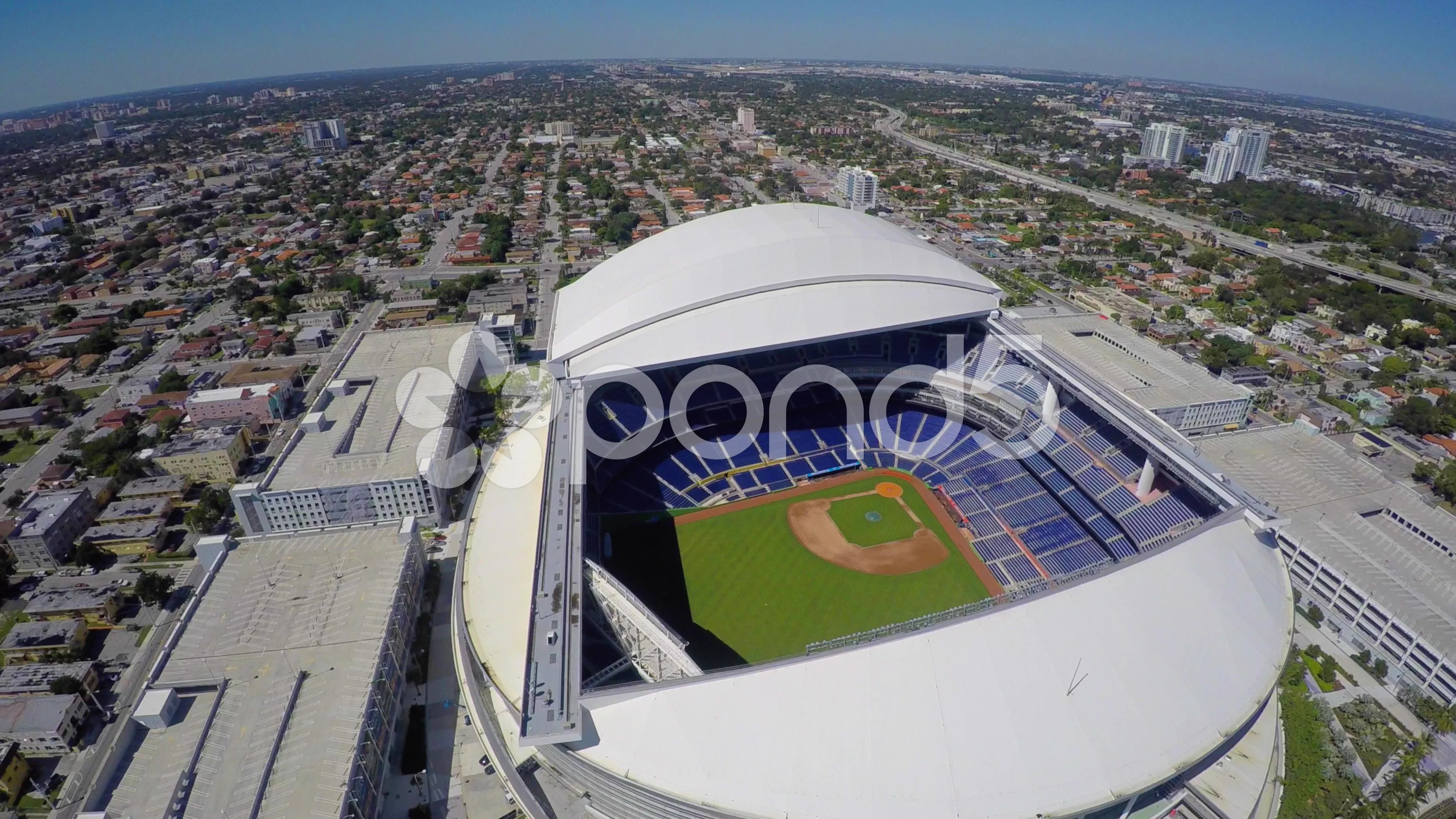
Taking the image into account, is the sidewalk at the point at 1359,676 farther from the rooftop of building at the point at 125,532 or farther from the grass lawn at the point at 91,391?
the grass lawn at the point at 91,391

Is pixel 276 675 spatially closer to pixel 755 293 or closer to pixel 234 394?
pixel 755 293

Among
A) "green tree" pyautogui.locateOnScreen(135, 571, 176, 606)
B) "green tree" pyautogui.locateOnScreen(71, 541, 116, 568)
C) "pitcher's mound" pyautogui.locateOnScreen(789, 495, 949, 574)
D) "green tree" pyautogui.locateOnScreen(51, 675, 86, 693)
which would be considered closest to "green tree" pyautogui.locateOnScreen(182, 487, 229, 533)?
"green tree" pyautogui.locateOnScreen(71, 541, 116, 568)

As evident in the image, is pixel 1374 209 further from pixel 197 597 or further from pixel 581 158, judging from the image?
pixel 197 597

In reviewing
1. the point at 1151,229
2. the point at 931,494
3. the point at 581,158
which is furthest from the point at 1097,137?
the point at 931,494

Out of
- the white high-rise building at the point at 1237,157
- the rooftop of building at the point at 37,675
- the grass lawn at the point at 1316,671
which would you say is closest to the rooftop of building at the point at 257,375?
the rooftop of building at the point at 37,675

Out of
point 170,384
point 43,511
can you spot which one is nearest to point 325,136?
point 170,384
